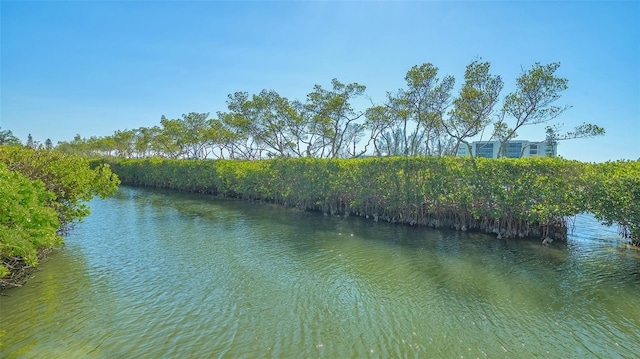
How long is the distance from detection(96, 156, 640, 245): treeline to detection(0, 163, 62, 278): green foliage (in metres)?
13.1

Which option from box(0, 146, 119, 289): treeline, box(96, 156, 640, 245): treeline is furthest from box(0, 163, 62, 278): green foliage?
box(96, 156, 640, 245): treeline

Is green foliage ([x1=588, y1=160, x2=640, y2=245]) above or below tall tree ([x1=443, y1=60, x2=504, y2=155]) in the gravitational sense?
below

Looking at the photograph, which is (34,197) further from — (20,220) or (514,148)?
(514,148)

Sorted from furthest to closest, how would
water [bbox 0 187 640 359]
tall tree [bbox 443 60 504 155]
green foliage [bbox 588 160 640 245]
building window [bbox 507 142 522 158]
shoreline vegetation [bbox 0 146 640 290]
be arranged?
building window [bbox 507 142 522 158] < tall tree [bbox 443 60 504 155] < green foliage [bbox 588 160 640 245] < shoreline vegetation [bbox 0 146 640 290] < water [bbox 0 187 640 359]

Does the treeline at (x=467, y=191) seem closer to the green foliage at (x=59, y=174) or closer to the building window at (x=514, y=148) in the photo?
the green foliage at (x=59, y=174)

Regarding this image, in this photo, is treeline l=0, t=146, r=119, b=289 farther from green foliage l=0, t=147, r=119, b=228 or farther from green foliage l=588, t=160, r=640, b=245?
green foliage l=588, t=160, r=640, b=245

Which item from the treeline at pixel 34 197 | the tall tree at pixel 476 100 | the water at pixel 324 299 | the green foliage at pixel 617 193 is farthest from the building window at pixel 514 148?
the treeline at pixel 34 197

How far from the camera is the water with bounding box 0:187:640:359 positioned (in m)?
5.31

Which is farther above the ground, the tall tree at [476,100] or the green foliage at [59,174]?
the tall tree at [476,100]

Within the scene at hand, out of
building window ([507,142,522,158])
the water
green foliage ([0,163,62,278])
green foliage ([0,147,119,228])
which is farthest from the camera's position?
building window ([507,142,522,158])

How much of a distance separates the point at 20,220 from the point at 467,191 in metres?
14.0

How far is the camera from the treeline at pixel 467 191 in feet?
33.9

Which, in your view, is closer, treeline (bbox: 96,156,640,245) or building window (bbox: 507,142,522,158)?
treeline (bbox: 96,156,640,245)

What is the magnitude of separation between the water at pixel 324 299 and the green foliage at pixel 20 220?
4.25 feet
